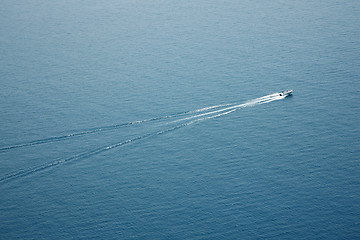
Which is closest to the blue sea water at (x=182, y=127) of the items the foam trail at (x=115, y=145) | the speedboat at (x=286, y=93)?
the foam trail at (x=115, y=145)

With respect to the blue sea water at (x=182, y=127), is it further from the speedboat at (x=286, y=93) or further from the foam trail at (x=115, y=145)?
the speedboat at (x=286, y=93)

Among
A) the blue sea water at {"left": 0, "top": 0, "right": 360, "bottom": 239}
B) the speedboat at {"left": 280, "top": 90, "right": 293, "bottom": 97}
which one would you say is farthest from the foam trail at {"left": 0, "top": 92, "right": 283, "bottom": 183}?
the speedboat at {"left": 280, "top": 90, "right": 293, "bottom": 97}

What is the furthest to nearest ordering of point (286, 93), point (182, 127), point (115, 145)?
1. point (286, 93)
2. point (182, 127)
3. point (115, 145)

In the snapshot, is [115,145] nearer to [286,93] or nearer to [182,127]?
[182,127]

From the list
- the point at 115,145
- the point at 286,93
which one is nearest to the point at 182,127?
the point at 115,145

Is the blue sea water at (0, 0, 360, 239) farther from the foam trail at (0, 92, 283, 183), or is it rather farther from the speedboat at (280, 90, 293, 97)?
the speedboat at (280, 90, 293, 97)

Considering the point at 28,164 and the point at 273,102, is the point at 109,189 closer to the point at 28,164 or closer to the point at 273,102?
the point at 28,164

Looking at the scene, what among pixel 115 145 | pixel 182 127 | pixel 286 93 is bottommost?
pixel 115 145

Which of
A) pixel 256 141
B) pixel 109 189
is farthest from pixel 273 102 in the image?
pixel 109 189

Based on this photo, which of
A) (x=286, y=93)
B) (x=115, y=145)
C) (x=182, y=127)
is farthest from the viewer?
(x=286, y=93)
